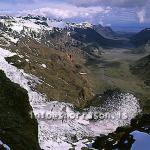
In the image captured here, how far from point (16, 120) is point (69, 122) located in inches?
2232

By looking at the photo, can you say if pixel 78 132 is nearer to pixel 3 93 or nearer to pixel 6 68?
pixel 3 93

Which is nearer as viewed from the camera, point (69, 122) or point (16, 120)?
point (16, 120)

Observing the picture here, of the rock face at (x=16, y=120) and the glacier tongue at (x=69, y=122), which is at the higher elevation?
the rock face at (x=16, y=120)

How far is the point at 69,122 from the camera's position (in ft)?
471

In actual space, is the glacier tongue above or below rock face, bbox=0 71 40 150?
below

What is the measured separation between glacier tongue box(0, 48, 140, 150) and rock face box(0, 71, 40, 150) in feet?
41.4

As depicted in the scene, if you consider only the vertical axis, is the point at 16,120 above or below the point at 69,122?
above

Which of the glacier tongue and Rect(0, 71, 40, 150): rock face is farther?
the glacier tongue

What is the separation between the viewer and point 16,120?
8831cm

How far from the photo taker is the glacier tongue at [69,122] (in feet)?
392

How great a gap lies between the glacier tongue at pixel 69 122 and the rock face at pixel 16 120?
41.4 feet

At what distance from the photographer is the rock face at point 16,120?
67.7 metres

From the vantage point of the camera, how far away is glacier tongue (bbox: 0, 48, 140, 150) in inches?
4702

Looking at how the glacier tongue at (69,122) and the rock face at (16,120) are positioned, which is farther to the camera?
the glacier tongue at (69,122)
